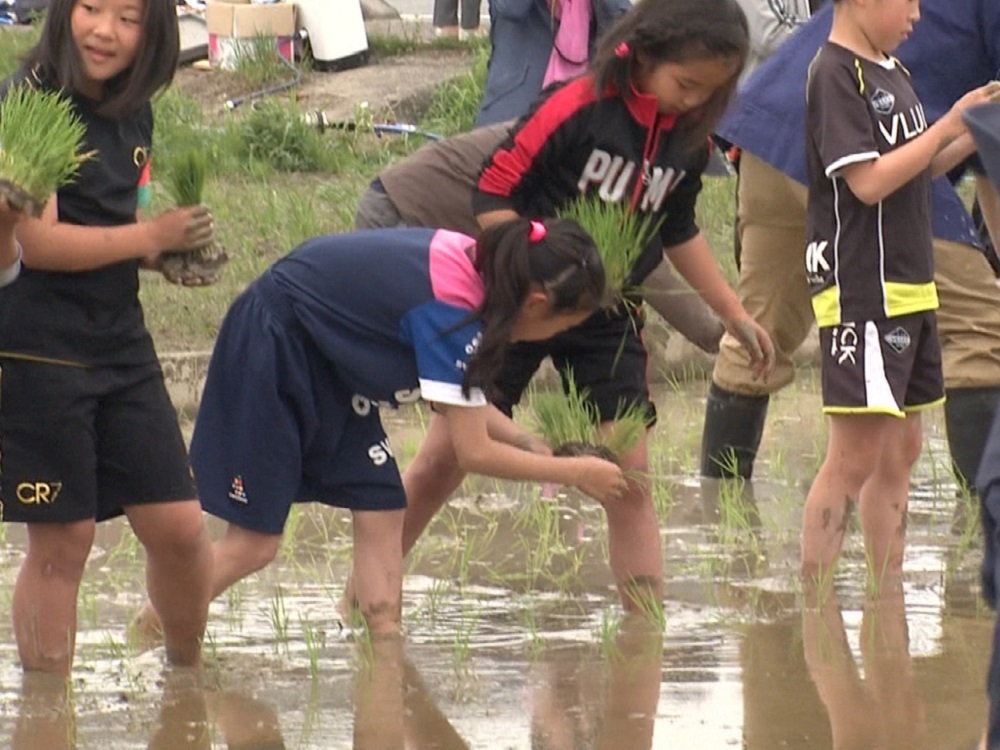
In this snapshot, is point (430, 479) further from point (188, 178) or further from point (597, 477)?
point (188, 178)

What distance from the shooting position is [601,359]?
4609 mm

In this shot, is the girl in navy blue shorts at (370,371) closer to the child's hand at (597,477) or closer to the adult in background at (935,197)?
the child's hand at (597,477)

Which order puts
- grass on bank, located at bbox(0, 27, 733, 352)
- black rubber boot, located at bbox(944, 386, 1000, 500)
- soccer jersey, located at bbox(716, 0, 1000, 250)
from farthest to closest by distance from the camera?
grass on bank, located at bbox(0, 27, 733, 352) < black rubber boot, located at bbox(944, 386, 1000, 500) < soccer jersey, located at bbox(716, 0, 1000, 250)

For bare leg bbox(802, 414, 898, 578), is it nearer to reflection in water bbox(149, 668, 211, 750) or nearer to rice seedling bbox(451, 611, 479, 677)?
rice seedling bbox(451, 611, 479, 677)

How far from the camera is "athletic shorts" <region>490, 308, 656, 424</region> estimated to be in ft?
15.1

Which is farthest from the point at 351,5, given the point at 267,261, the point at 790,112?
the point at 790,112

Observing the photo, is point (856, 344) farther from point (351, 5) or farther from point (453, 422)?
point (351, 5)

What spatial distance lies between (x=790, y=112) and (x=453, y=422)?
1658mm

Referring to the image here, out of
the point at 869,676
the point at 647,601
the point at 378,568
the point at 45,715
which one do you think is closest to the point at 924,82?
the point at 647,601

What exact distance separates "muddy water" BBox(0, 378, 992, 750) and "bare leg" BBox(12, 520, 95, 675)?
0.20 feet

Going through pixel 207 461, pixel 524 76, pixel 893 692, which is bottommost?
pixel 893 692

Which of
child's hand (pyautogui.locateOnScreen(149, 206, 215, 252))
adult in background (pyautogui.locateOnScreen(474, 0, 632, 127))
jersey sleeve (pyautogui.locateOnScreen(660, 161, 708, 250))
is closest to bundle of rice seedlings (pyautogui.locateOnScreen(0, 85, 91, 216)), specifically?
child's hand (pyautogui.locateOnScreen(149, 206, 215, 252))

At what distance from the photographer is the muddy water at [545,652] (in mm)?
3826

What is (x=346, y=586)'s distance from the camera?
4.75 metres
